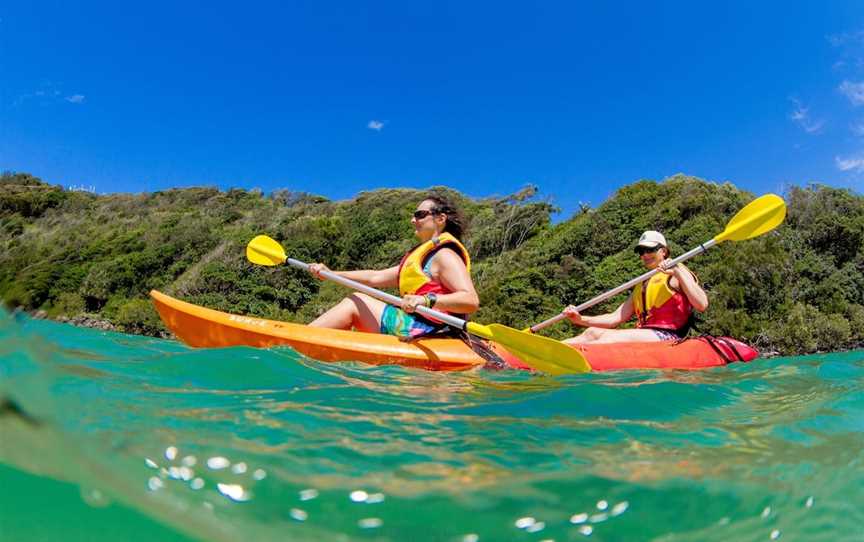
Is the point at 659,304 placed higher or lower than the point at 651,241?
lower

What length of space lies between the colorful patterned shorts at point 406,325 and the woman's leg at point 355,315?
5.0 inches

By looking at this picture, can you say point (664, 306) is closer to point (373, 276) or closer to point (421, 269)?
point (421, 269)

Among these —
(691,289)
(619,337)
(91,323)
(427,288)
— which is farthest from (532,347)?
(91,323)

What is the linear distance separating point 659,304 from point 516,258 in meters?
8.79

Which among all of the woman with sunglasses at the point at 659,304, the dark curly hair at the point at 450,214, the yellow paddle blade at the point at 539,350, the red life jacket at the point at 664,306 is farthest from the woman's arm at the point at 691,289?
the dark curly hair at the point at 450,214

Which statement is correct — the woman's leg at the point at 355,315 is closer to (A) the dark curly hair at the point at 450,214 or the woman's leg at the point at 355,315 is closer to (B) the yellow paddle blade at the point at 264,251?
(A) the dark curly hair at the point at 450,214

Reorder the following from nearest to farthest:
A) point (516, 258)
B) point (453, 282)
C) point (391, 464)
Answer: point (391, 464)
point (453, 282)
point (516, 258)

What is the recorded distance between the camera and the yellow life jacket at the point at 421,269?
11.5 ft

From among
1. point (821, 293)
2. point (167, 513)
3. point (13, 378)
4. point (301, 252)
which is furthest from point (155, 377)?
point (301, 252)

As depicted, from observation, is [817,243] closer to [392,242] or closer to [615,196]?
[615,196]

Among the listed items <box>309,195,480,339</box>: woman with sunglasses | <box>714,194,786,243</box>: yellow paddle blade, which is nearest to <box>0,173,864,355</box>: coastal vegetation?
<box>309,195,480,339</box>: woman with sunglasses

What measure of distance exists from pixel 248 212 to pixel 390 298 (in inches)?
787

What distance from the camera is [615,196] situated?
13148 mm

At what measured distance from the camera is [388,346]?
3.22 metres
